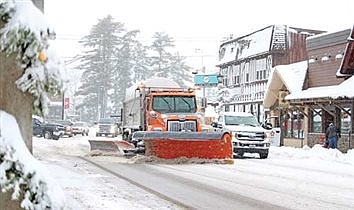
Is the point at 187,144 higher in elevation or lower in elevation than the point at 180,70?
lower

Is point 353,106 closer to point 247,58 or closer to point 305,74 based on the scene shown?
point 305,74

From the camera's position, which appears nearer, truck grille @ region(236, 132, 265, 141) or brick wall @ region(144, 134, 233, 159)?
brick wall @ region(144, 134, 233, 159)

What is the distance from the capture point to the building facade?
2098 inches

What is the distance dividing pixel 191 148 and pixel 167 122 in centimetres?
233

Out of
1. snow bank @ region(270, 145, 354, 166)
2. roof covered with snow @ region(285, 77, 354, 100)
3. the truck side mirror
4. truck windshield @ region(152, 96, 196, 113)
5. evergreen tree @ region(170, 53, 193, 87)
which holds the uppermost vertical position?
evergreen tree @ region(170, 53, 193, 87)

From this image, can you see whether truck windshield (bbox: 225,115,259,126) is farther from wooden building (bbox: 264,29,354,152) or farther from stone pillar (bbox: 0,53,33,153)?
stone pillar (bbox: 0,53,33,153)

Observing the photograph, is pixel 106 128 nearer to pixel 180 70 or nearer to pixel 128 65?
pixel 128 65

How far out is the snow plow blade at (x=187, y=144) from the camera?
879 inches

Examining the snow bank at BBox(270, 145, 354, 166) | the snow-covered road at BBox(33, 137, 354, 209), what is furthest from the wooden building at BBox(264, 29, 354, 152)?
the snow-covered road at BBox(33, 137, 354, 209)

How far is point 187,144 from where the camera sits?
22656 mm

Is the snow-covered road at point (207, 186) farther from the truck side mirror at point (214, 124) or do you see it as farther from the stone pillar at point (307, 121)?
the stone pillar at point (307, 121)

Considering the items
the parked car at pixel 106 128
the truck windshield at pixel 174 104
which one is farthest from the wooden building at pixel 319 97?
the parked car at pixel 106 128

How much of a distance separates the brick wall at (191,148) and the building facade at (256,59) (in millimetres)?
26711

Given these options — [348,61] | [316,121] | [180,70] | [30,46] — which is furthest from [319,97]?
[180,70]
